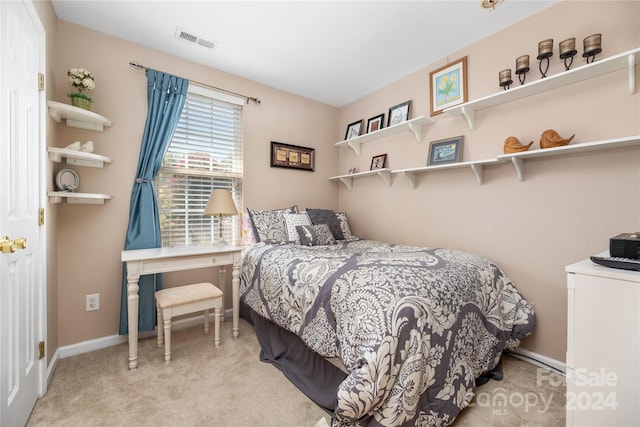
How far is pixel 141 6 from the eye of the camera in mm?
1937

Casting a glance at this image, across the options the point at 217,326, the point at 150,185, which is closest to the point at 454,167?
the point at 217,326

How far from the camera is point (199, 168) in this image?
8.86 ft

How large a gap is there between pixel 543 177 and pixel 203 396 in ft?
8.75

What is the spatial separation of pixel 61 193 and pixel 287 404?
194 cm

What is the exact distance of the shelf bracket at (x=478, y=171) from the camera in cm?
223

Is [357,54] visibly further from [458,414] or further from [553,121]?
[458,414]

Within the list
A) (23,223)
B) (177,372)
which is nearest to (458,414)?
(177,372)

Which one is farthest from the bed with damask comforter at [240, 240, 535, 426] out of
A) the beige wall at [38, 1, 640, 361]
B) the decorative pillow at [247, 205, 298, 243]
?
the decorative pillow at [247, 205, 298, 243]

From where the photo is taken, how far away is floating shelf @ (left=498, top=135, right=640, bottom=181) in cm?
154

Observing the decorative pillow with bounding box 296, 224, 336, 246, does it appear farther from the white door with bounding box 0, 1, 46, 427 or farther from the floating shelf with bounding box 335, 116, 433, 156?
the white door with bounding box 0, 1, 46, 427

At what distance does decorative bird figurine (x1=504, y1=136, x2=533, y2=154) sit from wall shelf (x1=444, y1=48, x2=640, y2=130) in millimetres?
334

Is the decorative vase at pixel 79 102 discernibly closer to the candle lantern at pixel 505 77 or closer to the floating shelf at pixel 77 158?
the floating shelf at pixel 77 158

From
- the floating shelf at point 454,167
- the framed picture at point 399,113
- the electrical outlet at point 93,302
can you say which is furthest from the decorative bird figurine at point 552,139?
the electrical outlet at point 93,302

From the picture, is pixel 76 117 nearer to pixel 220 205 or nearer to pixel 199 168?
pixel 199 168
